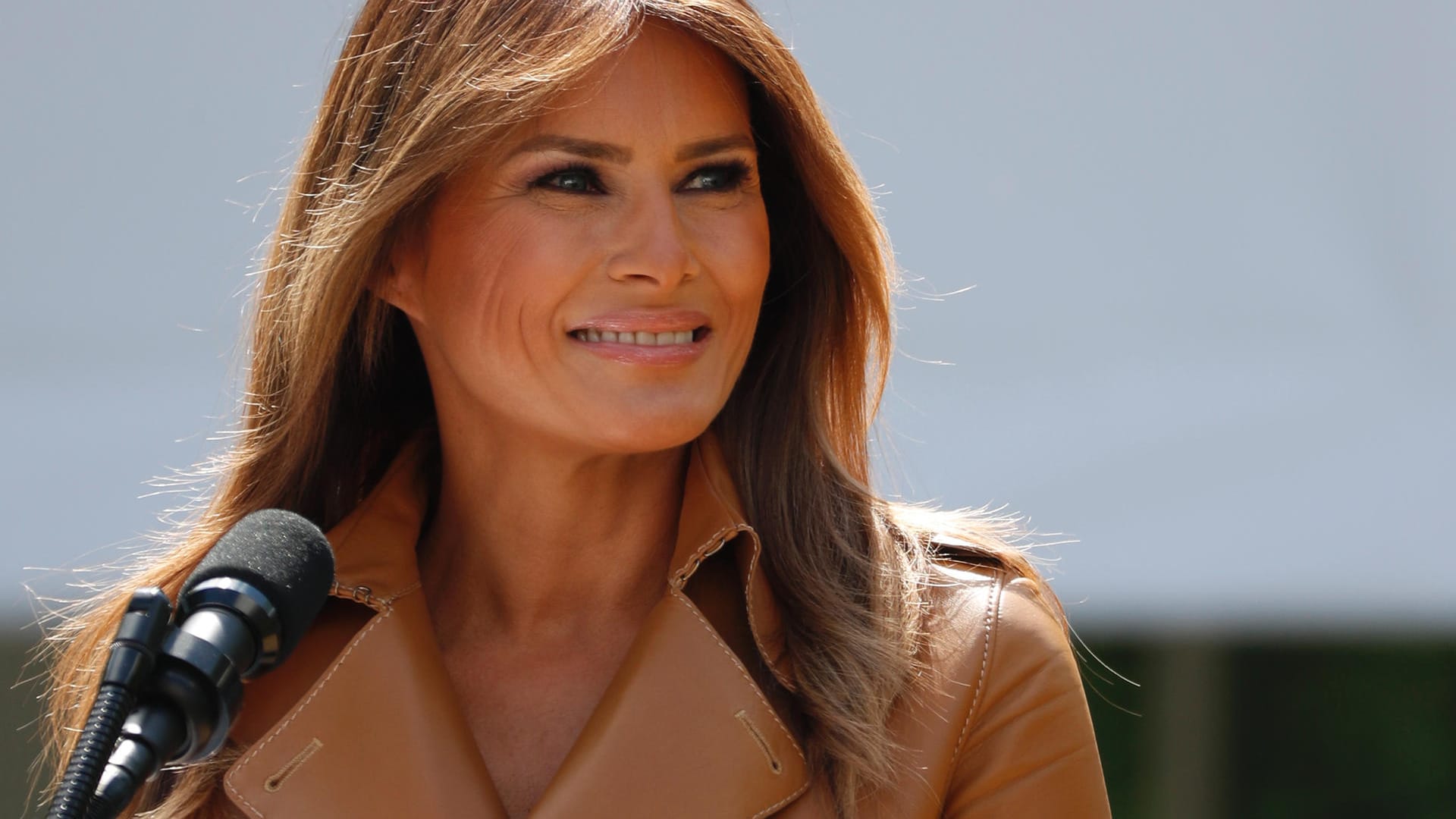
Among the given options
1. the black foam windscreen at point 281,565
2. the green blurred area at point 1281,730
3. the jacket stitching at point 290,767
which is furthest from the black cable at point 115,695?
the green blurred area at point 1281,730

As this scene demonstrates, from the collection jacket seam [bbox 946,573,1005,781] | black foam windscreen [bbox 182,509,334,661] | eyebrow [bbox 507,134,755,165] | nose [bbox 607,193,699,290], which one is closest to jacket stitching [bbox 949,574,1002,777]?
jacket seam [bbox 946,573,1005,781]

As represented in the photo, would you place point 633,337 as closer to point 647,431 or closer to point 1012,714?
point 647,431

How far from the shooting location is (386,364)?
278cm

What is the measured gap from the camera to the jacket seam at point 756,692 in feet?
7.31

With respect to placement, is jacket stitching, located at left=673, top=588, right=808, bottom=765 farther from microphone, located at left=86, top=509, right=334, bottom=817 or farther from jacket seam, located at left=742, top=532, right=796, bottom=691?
microphone, located at left=86, top=509, right=334, bottom=817

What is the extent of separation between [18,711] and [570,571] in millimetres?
2375

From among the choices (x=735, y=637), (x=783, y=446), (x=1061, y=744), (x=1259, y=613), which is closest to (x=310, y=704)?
(x=735, y=637)

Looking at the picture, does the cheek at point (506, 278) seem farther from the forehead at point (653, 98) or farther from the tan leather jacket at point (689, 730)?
Result: the tan leather jacket at point (689, 730)

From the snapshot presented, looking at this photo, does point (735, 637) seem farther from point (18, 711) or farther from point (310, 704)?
point (18, 711)

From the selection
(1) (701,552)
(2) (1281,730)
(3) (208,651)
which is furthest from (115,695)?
(2) (1281,730)

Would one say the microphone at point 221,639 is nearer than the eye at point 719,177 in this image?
Yes

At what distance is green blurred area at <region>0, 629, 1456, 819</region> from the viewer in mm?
4539

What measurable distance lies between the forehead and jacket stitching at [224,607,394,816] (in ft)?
2.31

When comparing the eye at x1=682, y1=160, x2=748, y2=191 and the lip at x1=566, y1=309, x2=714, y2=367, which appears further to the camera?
the eye at x1=682, y1=160, x2=748, y2=191
